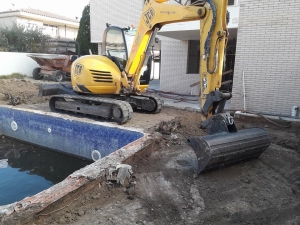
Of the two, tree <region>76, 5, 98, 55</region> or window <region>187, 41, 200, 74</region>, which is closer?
window <region>187, 41, 200, 74</region>

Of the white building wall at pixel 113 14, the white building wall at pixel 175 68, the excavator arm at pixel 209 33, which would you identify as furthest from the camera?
the white building wall at pixel 113 14

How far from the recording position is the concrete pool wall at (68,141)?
2.71m

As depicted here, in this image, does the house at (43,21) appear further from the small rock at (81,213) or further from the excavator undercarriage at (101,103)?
the small rock at (81,213)

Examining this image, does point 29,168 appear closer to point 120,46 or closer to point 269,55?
point 120,46

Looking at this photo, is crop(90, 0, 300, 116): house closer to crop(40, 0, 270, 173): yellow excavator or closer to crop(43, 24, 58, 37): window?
crop(40, 0, 270, 173): yellow excavator

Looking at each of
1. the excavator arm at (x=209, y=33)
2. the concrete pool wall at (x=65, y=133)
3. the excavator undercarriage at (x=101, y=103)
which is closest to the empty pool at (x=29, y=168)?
the concrete pool wall at (x=65, y=133)

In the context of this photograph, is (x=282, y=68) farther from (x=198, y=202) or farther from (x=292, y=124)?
(x=198, y=202)

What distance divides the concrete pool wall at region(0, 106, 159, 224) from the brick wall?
3667 millimetres

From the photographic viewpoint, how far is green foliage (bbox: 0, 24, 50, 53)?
695 inches

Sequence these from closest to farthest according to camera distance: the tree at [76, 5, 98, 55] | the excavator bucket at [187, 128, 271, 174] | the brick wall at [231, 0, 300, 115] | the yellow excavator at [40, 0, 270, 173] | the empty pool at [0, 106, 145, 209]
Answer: the excavator bucket at [187, 128, 271, 174] → the yellow excavator at [40, 0, 270, 173] → the empty pool at [0, 106, 145, 209] → the brick wall at [231, 0, 300, 115] → the tree at [76, 5, 98, 55]

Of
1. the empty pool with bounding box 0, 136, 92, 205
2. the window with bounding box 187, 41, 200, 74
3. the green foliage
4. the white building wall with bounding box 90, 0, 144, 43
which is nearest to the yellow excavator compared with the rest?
the empty pool with bounding box 0, 136, 92, 205

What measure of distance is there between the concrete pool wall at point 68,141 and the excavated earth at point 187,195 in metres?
0.10

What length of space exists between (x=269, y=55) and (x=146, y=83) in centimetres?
333

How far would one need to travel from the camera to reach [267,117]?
256 inches
